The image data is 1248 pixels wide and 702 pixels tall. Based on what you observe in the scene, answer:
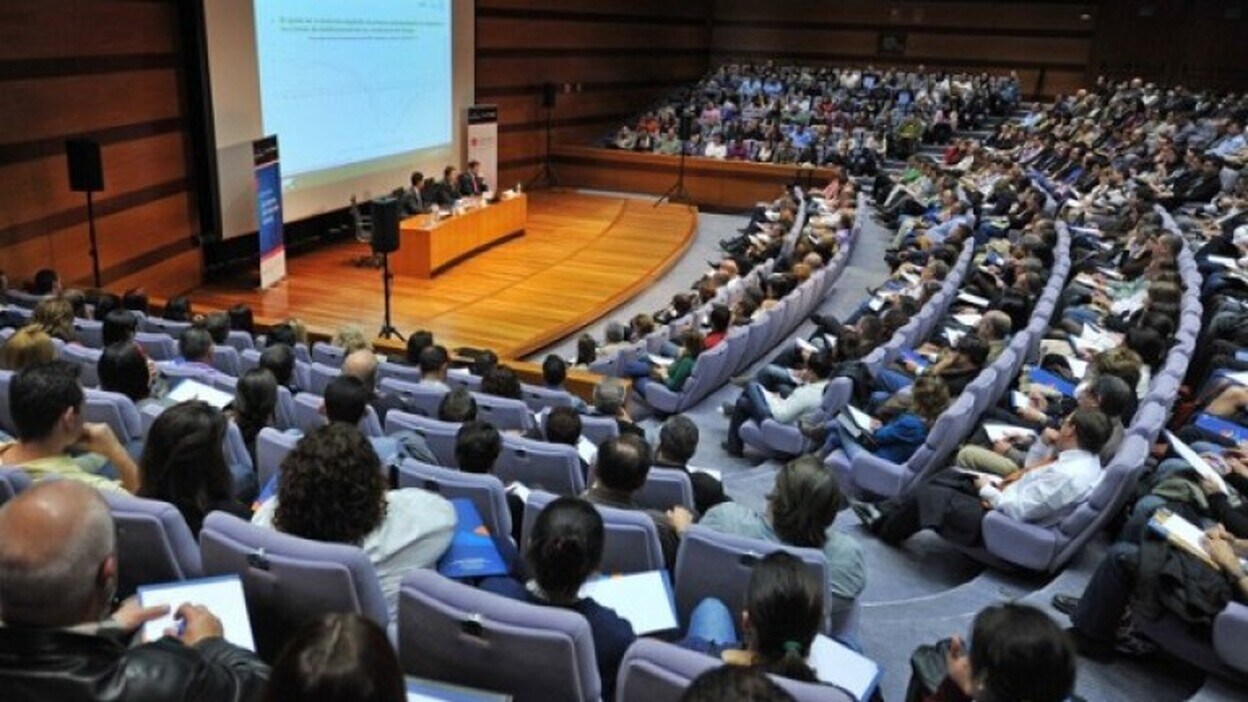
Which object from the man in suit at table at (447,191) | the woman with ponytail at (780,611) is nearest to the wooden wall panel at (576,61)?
the man in suit at table at (447,191)

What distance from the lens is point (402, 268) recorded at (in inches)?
390

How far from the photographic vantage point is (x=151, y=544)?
6.81 feet

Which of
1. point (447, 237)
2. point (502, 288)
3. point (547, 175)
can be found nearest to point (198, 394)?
point (502, 288)

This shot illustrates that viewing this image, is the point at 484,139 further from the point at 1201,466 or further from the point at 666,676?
the point at 666,676

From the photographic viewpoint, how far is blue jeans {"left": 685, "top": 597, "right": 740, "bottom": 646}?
2.35 m

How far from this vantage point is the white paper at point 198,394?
372cm

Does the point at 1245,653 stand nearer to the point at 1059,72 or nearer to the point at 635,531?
the point at 635,531

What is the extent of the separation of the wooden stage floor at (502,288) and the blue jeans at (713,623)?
15.4ft

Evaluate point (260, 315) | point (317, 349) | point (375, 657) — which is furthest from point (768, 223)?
point (375, 657)

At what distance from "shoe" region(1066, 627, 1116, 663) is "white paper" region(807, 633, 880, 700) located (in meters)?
1.39

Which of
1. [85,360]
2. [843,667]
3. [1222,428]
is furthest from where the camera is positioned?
[85,360]

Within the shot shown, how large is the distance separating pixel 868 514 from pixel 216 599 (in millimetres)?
3046

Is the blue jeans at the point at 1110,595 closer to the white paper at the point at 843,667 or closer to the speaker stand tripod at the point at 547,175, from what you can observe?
the white paper at the point at 843,667

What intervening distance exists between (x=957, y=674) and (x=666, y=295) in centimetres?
825
